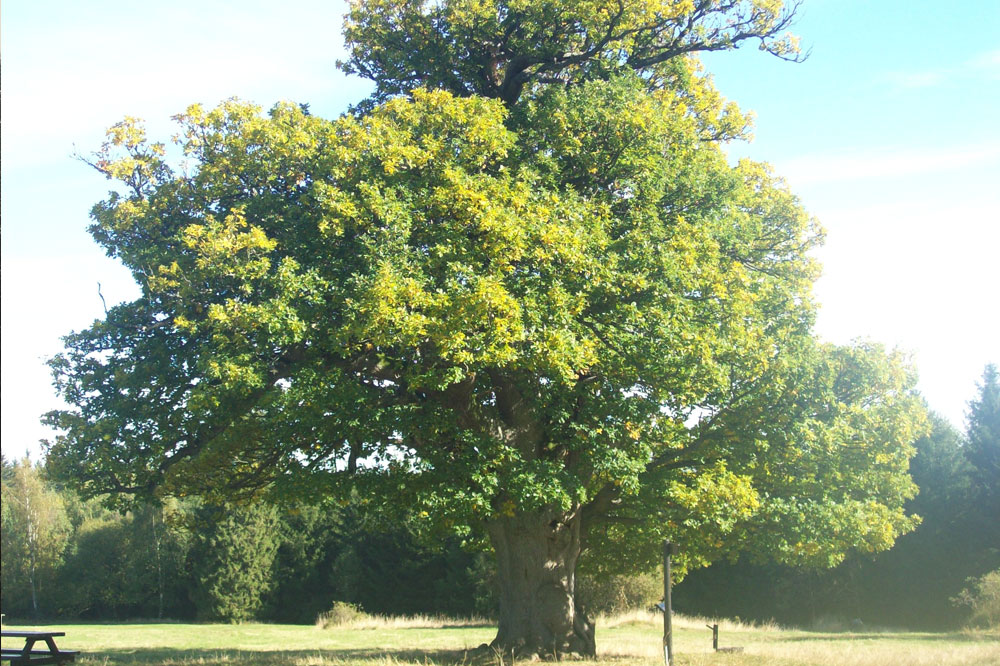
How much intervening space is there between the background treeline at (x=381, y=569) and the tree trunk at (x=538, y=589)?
14.7 m

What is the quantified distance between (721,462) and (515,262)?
18.1 ft

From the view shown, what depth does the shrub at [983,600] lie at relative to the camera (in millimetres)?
33438

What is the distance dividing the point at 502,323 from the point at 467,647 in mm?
11815

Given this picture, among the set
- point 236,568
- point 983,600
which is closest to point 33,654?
point 236,568

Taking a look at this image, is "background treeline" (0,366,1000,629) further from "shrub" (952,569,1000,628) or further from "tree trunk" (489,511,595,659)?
"tree trunk" (489,511,595,659)

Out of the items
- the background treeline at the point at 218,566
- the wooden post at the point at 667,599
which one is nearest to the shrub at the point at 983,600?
the background treeline at the point at 218,566

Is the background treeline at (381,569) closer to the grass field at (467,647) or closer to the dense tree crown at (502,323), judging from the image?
the grass field at (467,647)

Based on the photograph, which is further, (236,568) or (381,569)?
(236,568)


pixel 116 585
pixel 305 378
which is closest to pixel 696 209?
pixel 305 378

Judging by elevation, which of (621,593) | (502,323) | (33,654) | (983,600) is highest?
(502,323)

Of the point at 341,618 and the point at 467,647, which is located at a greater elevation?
the point at 467,647

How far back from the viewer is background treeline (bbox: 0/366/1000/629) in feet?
130

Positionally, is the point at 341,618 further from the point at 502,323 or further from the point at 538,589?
A: the point at 502,323

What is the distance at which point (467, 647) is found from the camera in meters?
21.2
